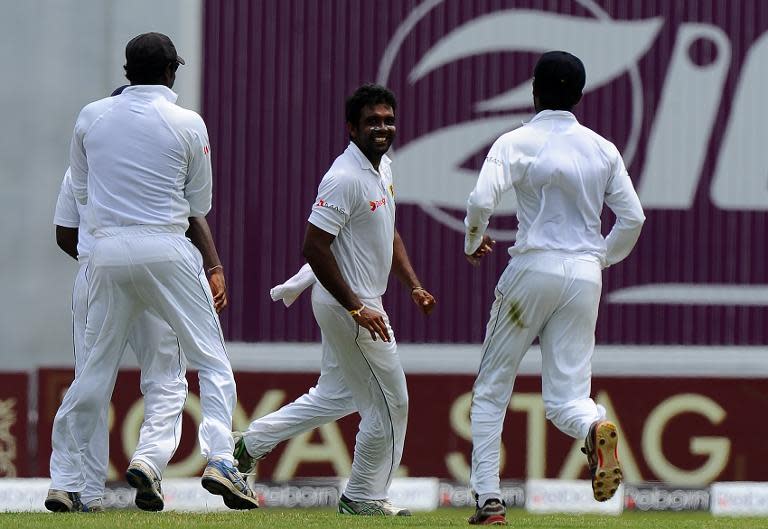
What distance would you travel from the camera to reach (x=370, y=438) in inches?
330

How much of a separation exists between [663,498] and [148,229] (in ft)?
21.2

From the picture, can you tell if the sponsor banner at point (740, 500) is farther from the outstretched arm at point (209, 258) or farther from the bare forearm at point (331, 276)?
the outstretched arm at point (209, 258)

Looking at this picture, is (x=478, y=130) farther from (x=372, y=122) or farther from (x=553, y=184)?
(x=553, y=184)

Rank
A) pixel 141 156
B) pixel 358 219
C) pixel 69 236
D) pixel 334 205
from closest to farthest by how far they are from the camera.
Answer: pixel 141 156, pixel 334 205, pixel 358 219, pixel 69 236

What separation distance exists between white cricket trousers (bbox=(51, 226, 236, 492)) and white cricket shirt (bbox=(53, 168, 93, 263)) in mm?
565

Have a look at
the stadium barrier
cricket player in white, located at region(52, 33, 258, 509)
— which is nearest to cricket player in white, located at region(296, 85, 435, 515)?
cricket player in white, located at region(52, 33, 258, 509)

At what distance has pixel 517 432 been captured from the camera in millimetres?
13508

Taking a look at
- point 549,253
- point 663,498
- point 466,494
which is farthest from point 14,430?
point 549,253

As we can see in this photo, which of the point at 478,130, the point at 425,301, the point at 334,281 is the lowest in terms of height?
the point at 425,301

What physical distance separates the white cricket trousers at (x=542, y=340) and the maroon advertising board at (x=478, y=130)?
6176 millimetres

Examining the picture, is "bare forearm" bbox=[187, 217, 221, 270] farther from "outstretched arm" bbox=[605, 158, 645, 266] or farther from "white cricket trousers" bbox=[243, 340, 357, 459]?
"outstretched arm" bbox=[605, 158, 645, 266]

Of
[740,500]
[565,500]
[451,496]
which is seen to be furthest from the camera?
[451,496]

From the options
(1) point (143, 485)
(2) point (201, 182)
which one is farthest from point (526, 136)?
(1) point (143, 485)

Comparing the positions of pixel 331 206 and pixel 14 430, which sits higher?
pixel 331 206
